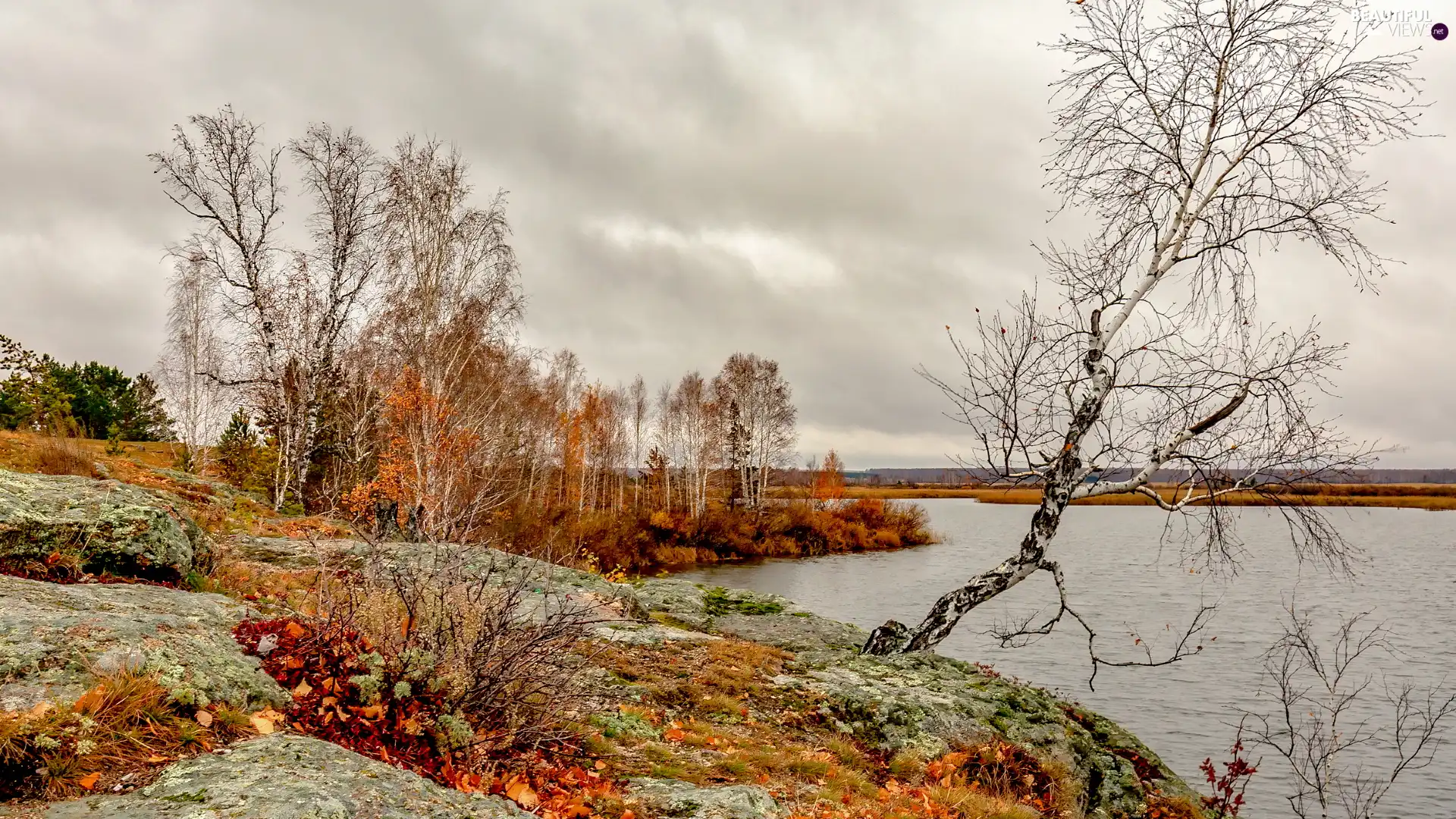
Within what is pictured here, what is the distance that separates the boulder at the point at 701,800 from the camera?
4.29 metres

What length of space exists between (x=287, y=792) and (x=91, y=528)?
4025 mm

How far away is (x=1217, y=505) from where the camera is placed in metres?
8.89

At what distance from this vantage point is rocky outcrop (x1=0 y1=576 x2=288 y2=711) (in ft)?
9.78

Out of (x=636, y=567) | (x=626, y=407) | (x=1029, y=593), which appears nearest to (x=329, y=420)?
(x=636, y=567)

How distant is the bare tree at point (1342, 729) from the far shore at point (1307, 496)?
1.74 metres

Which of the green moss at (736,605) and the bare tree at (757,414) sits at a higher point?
the bare tree at (757,414)

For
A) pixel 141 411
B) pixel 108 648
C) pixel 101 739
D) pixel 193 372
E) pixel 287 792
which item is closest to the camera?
pixel 287 792

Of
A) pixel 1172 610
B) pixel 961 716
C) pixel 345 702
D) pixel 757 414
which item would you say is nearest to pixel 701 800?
pixel 345 702

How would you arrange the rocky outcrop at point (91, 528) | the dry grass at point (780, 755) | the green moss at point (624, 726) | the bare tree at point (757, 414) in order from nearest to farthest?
the rocky outcrop at point (91, 528) → the dry grass at point (780, 755) → the green moss at point (624, 726) → the bare tree at point (757, 414)

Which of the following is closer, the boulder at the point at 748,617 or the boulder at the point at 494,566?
the boulder at the point at 494,566

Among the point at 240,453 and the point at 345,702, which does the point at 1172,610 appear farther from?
the point at 240,453

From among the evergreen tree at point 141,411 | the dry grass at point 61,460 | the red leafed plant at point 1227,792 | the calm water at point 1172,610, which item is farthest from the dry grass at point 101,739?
the evergreen tree at point 141,411

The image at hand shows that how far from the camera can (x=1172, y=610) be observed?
1995 cm

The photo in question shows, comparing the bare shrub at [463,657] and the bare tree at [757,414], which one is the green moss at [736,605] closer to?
the bare shrub at [463,657]
